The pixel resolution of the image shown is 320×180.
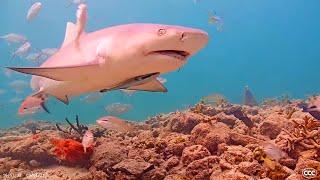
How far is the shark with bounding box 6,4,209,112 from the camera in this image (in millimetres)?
3631

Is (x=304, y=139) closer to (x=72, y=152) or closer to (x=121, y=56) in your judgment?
(x=121, y=56)

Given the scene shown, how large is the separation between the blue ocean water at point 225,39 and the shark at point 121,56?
74.1 meters

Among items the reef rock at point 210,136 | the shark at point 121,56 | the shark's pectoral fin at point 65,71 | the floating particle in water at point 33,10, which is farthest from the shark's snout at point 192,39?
the floating particle in water at point 33,10

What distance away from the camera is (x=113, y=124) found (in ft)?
24.2

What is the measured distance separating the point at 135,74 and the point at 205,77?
164 m

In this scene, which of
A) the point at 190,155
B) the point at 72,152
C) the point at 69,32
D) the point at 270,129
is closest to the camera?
the point at 190,155

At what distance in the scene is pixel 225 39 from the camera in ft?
537

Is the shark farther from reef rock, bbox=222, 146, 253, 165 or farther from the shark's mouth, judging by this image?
reef rock, bbox=222, 146, 253, 165

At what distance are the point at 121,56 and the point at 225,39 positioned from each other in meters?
164

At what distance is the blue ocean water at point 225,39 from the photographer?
105625 mm

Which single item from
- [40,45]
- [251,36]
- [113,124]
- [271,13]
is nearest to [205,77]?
[251,36]

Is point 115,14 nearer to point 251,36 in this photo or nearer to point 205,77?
point 205,77

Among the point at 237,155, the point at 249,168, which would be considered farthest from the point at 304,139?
the point at 249,168

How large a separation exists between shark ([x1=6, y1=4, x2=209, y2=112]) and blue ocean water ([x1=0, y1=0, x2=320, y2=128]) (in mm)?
74080
